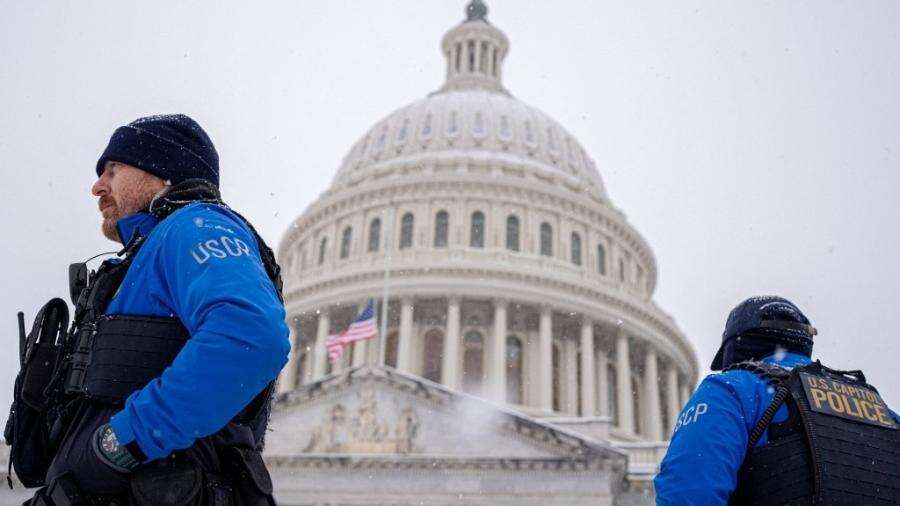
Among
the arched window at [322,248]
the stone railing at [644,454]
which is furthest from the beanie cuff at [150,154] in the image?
the arched window at [322,248]

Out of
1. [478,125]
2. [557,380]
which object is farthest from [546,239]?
[478,125]

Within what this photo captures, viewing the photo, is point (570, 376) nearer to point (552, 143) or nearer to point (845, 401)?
point (552, 143)

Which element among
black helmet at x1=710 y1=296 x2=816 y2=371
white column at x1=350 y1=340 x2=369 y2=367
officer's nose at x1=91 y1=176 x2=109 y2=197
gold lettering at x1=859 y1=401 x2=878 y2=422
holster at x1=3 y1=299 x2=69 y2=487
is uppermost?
white column at x1=350 y1=340 x2=369 y2=367

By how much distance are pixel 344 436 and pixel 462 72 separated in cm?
4438

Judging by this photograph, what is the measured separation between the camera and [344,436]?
1266 inches

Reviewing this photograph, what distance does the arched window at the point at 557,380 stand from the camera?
47625 mm

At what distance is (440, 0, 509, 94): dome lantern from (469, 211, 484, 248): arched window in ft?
61.8

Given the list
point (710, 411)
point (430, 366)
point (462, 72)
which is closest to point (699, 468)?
point (710, 411)

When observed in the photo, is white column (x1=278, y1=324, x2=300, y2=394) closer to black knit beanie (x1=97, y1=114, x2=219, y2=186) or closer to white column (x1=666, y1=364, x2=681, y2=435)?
white column (x1=666, y1=364, x2=681, y2=435)

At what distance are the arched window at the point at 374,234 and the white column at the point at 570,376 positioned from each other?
484 inches

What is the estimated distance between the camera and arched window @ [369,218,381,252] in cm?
5403

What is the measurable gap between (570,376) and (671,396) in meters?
8.63

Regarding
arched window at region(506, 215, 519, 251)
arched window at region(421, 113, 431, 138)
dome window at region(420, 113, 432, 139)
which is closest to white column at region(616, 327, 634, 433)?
arched window at region(506, 215, 519, 251)

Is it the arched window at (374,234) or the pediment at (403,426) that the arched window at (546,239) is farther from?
the pediment at (403,426)
